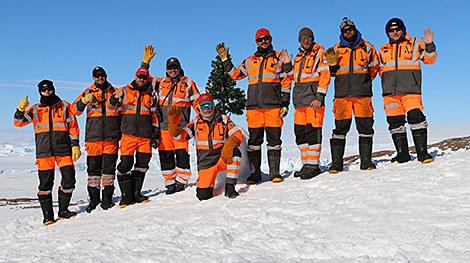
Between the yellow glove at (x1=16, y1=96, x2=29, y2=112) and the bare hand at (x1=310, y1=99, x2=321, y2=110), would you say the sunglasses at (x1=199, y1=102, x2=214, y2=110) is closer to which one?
the bare hand at (x1=310, y1=99, x2=321, y2=110)

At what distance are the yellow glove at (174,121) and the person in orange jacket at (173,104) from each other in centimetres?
48

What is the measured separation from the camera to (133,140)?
7551mm

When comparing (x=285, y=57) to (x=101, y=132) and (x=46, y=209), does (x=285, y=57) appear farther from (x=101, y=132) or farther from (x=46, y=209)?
(x=46, y=209)

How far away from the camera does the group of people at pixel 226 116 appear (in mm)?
7199

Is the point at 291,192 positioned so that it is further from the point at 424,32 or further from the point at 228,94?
the point at 228,94

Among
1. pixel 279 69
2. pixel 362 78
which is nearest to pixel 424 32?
pixel 362 78

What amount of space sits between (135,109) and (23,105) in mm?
1876

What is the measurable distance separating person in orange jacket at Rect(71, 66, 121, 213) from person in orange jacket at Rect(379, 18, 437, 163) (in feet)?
16.4

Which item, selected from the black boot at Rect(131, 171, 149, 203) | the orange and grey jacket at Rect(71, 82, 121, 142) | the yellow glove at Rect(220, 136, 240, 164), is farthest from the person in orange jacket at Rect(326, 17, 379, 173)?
the orange and grey jacket at Rect(71, 82, 121, 142)

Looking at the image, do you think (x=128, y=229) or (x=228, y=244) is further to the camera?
(x=128, y=229)

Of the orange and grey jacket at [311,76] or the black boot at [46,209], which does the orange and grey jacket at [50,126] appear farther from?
the orange and grey jacket at [311,76]

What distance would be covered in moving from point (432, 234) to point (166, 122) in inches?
201

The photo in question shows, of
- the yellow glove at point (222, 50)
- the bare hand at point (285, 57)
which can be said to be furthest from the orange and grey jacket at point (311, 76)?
the yellow glove at point (222, 50)

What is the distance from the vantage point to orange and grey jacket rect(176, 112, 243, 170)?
719 cm
